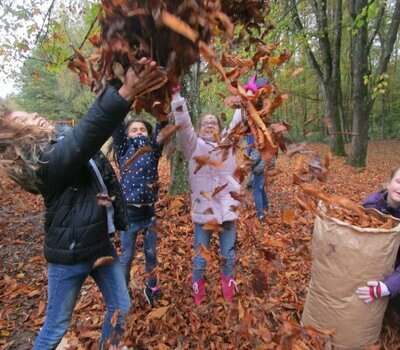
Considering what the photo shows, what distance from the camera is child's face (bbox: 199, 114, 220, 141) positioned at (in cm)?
278

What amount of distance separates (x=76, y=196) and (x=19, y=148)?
0.39 metres

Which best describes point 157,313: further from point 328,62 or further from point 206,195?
point 328,62

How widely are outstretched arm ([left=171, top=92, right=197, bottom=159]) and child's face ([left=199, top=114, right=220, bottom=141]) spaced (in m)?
0.21

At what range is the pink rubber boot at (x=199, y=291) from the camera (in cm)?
291

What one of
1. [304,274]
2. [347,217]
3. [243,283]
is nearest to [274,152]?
[347,217]

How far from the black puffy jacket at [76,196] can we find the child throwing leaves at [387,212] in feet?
5.25

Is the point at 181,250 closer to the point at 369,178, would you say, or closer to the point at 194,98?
the point at 194,98

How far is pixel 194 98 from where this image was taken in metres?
5.21

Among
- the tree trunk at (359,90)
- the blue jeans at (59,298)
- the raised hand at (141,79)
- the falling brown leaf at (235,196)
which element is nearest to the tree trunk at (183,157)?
the falling brown leaf at (235,196)

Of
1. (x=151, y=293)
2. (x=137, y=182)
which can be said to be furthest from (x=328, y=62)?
(x=151, y=293)

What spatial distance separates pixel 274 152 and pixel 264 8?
84 cm

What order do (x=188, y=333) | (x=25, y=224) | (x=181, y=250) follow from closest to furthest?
(x=188, y=333)
(x=181, y=250)
(x=25, y=224)

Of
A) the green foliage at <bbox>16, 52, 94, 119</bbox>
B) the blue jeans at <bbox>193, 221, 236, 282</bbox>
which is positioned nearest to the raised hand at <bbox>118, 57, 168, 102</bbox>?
the blue jeans at <bbox>193, 221, 236, 282</bbox>

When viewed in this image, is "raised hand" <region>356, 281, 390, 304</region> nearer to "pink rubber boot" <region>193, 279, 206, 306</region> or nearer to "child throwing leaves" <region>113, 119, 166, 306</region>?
"pink rubber boot" <region>193, 279, 206, 306</region>
